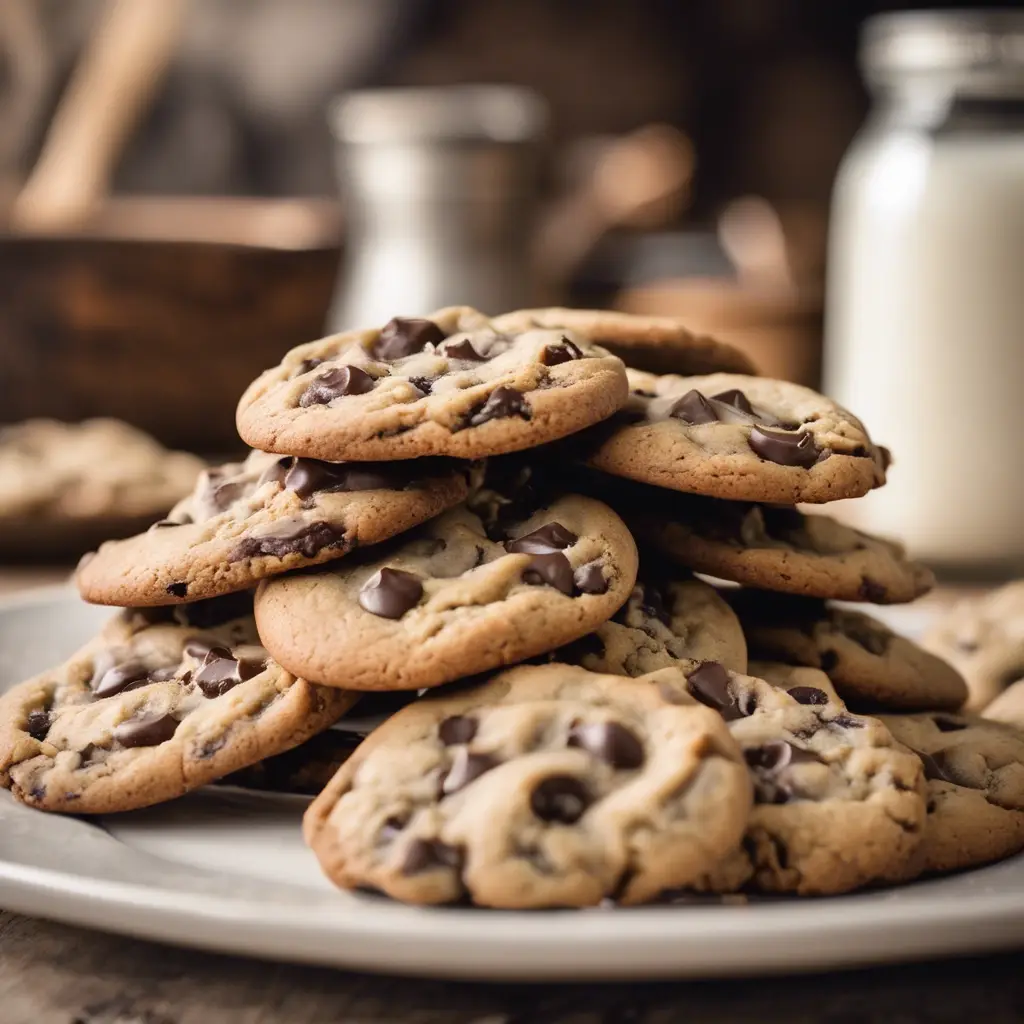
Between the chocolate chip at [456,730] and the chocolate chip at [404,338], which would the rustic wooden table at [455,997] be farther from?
the chocolate chip at [404,338]

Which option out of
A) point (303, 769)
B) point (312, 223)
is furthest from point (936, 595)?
point (312, 223)

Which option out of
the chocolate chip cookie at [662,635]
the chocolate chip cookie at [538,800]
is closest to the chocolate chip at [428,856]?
the chocolate chip cookie at [538,800]

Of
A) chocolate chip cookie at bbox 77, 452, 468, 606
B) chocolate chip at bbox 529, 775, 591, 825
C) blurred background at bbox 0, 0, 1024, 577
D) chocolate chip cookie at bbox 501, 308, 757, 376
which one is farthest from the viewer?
blurred background at bbox 0, 0, 1024, 577

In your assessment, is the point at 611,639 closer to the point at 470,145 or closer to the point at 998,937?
the point at 998,937

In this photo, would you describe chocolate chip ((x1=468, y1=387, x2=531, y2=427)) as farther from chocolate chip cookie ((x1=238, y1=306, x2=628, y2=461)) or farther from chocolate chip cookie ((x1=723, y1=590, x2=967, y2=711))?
chocolate chip cookie ((x1=723, y1=590, x2=967, y2=711))

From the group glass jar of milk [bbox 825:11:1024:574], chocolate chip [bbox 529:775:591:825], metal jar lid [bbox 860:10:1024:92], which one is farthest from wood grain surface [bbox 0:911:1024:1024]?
metal jar lid [bbox 860:10:1024:92]
